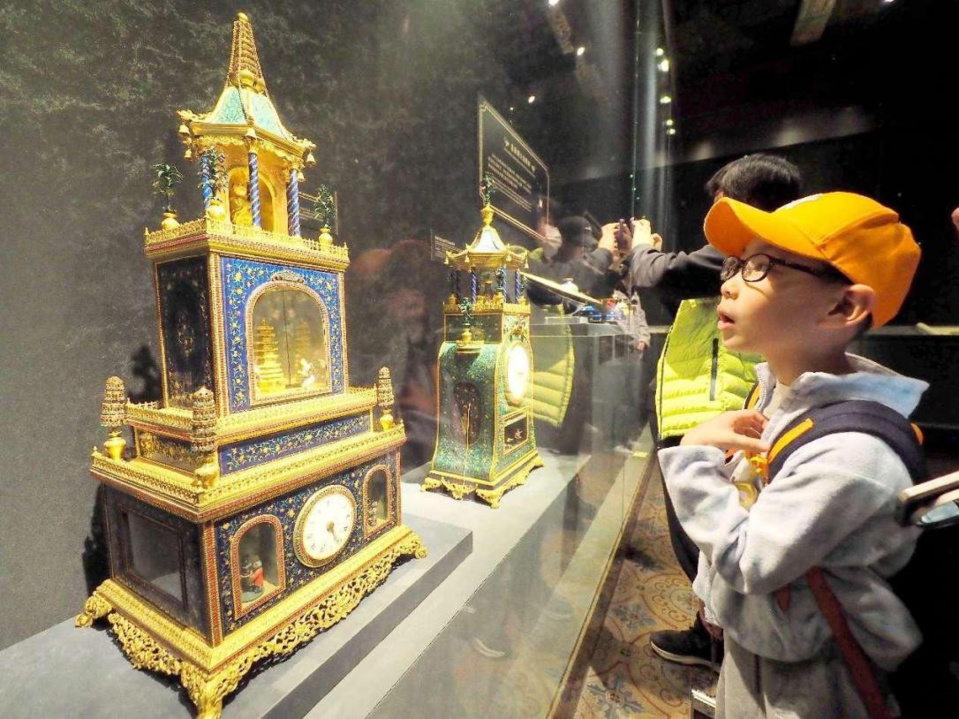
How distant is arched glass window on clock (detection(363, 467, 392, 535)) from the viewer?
1.48 m

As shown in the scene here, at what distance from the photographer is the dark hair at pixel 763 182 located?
133cm

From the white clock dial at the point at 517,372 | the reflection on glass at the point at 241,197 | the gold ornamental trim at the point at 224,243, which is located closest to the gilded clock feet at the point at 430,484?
the white clock dial at the point at 517,372

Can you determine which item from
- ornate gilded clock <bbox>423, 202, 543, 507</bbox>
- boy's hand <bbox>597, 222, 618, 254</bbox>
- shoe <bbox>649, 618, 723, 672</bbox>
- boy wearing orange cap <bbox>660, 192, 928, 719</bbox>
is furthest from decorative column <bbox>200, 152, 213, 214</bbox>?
shoe <bbox>649, 618, 723, 672</bbox>

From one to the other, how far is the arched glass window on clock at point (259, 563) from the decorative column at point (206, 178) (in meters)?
0.89

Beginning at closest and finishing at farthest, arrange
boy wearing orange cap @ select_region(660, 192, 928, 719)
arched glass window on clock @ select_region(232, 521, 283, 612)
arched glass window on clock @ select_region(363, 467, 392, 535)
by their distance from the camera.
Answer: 1. boy wearing orange cap @ select_region(660, 192, 928, 719)
2. arched glass window on clock @ select_region(232, 521, 283, 612)
3. arched glass window on clock @ select_region(363, 467, 392, 535)

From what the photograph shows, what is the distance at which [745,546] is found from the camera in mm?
686

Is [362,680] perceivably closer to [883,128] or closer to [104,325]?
[104,325]

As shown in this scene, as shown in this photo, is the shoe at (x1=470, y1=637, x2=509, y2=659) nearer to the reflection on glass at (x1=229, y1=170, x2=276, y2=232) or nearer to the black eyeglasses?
the black eyeglasses

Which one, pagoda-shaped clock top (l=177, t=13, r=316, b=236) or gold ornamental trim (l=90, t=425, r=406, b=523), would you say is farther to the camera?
pagoda-shaped clock top (l=177, t=13, r=316, b=236)

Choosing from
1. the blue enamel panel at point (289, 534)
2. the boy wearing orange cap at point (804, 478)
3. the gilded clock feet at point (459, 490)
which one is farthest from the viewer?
the gilded clock feet at point (459, 490)

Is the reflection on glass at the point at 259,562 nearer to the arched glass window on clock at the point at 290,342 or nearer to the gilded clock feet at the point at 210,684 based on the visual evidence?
the gilded clock feet at the point at 210,684

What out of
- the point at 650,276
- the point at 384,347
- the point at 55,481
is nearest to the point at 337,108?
the point at 384,347

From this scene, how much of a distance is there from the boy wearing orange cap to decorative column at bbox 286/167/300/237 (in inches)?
48.3

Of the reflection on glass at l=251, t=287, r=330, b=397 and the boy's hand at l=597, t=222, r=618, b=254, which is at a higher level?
the boy's hand at l=597, t=222, r=618, b=254
